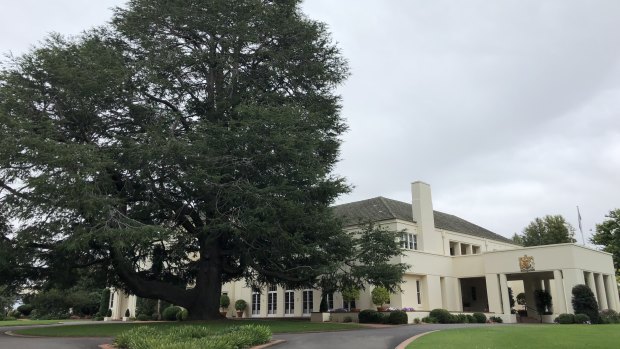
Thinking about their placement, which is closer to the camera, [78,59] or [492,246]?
[78,59]

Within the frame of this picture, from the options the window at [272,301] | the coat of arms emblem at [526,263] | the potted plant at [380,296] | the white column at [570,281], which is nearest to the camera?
the white column at [570,281]

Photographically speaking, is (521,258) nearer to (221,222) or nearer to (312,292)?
(312,292)

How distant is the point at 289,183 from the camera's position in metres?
23.8

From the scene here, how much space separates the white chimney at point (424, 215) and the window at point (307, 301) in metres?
9.62

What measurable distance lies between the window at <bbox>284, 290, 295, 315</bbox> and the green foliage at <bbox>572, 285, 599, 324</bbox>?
20.6 meters

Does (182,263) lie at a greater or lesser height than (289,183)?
lesser

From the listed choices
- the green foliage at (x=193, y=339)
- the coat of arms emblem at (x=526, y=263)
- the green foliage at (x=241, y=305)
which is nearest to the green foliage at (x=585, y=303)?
the coat of arms emblem at (x=526, y=263)

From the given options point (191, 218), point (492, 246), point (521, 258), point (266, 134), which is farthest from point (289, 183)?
point (492, 246)

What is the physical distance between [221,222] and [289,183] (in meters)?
3.71

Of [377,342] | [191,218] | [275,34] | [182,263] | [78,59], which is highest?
[275,34]

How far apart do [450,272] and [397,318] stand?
36.8 ft

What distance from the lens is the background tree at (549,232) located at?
57.4 m

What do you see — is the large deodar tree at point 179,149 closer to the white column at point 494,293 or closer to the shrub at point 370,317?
the shrub at point 370,317

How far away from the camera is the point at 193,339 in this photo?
14.4m
